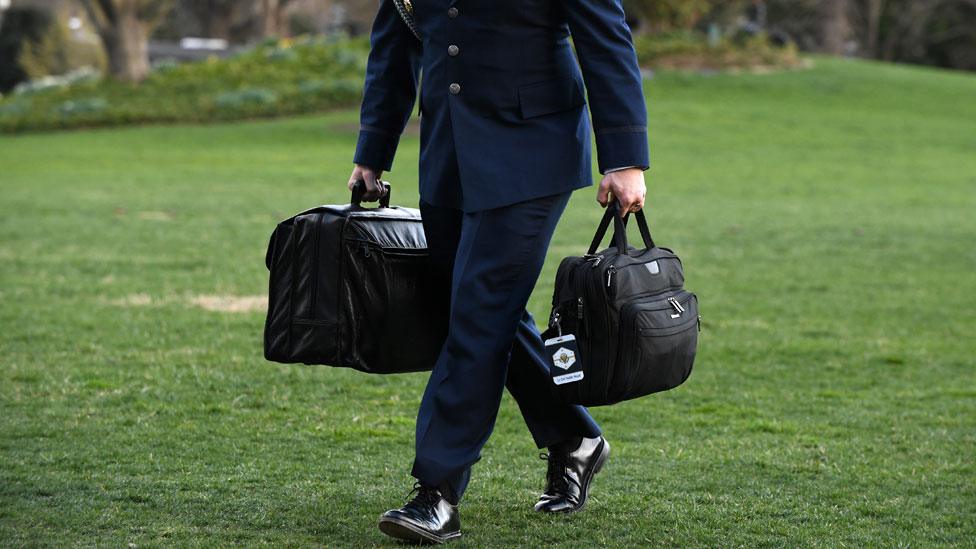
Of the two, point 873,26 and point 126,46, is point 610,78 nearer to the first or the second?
point 126,46

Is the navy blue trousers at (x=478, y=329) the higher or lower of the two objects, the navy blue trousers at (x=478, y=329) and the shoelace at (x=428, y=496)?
the higher

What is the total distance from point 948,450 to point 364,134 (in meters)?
2.54

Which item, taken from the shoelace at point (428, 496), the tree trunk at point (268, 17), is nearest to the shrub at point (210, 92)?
the tree trunk at point (268, 17)

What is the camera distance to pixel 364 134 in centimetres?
418

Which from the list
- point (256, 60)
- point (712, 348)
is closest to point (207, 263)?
point (712, 348)

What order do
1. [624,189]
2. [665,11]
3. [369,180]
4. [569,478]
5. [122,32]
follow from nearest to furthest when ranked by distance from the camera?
[624,189] < [569,478] < [369,180] < [122,32] < [665,11]

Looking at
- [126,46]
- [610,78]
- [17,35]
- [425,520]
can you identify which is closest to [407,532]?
[425,520]

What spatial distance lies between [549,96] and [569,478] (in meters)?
1.19

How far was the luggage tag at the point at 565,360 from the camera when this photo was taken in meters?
3.53

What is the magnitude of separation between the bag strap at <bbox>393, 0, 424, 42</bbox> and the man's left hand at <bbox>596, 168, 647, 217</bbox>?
0.74 metres

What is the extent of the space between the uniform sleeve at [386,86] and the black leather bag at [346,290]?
24cm

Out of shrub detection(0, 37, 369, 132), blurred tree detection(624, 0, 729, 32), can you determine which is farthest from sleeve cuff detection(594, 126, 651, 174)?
blurred tree detection(624, 0, 729, 32)

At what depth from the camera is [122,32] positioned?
28.7 meters

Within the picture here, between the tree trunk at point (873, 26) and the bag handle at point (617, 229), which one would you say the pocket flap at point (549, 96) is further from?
the tree trunk at point (873, 26)
